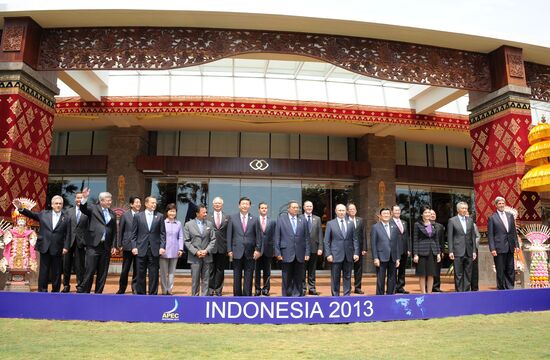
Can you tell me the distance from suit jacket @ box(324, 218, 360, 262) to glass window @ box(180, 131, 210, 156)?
656cm

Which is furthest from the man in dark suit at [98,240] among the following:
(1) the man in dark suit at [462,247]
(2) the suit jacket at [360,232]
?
(1) the man in dark suit at [462,247]

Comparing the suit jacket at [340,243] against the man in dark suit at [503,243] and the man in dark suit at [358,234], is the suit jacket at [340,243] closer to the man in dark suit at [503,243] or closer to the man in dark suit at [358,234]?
the man in dark suit at [358,234]

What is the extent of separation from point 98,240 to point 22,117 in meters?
2.59

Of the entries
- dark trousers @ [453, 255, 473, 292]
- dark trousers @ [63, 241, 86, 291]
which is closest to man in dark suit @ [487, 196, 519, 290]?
dark trousers @ [453, 255, 473, 292]

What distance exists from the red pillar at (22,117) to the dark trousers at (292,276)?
415cm

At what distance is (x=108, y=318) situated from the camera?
4.61 m

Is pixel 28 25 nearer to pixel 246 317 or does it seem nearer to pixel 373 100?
pixel 246 317

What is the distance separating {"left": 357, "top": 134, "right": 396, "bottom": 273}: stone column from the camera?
1198cm

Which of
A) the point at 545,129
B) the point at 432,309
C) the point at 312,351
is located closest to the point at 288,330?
the point at 312,351

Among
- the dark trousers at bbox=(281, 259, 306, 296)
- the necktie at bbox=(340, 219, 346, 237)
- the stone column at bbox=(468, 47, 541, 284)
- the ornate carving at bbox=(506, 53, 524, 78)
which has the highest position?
the ornate carving at bbox=(506, 53, 524, 78)

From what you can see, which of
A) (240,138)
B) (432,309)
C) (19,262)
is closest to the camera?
(432,309)

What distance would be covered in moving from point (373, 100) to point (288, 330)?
25.6 ft

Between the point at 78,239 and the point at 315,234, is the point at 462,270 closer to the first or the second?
the point at 315,234

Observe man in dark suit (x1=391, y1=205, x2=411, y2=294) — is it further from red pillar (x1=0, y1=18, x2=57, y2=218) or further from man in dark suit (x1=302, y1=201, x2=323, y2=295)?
red pillar (x1=0, y1=18, x2=57, y2=218)
